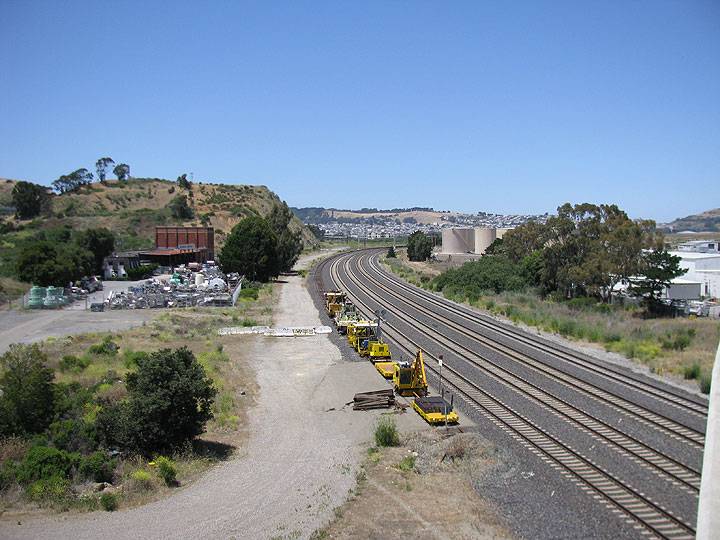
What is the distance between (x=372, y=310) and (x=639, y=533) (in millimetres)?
33164

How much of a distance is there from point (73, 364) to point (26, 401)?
23.9 feet

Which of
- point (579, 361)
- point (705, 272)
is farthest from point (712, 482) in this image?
point (705, 272)

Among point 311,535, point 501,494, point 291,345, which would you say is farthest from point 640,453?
point 291,345

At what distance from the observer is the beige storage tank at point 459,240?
346 feet

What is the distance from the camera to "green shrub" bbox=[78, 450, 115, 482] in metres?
15.2

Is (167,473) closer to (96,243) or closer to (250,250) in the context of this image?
(250,250)

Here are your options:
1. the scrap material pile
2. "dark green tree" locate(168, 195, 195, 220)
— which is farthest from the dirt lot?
"dark green tree" locate(168, 195, 195, 220)

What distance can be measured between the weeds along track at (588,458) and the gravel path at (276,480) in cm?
266

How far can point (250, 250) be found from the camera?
60.2 metres

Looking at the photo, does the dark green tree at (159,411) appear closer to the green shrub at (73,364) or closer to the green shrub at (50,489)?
the green shrub at (50,489)

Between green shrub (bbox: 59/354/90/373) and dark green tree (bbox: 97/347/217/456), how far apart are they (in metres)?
8.71

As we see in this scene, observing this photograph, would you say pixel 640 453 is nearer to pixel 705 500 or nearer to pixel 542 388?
pixel 542 388

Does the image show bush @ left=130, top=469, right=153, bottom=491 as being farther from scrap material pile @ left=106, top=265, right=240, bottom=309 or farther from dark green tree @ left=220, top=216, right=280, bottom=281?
dark green tree @ left=220, top=216, right=280, bottom=281

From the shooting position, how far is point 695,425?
17.9 m
